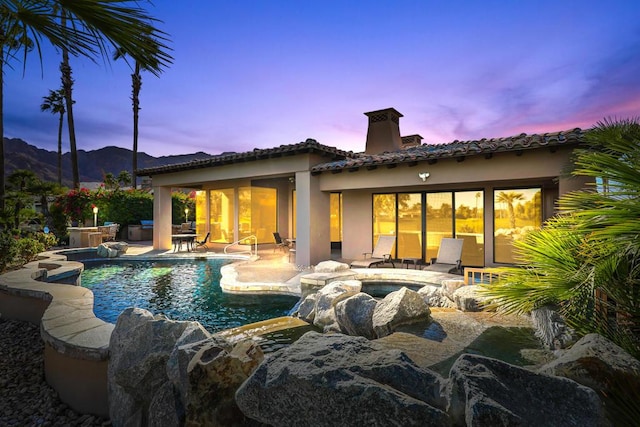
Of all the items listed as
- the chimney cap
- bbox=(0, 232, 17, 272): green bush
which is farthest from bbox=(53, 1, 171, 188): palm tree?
the chimney cap

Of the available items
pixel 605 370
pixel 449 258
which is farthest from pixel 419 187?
pixel 605 370

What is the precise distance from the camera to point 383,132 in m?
16.2

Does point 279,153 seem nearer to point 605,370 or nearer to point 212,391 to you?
point 212,391

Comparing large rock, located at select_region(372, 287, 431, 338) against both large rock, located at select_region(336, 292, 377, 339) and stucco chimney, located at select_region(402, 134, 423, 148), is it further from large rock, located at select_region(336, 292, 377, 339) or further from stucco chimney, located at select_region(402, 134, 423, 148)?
stucco chimney, located at select_region(402, 134, 423, 148)

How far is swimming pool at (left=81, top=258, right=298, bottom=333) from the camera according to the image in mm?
7031

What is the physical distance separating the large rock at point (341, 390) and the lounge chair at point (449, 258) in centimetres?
793

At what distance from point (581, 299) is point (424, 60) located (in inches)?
531

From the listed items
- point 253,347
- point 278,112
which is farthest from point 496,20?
point 278,112

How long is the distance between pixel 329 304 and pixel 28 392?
4.29m

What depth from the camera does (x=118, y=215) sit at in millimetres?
23531

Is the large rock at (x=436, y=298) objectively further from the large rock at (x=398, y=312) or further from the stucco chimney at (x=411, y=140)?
the stucco chimney at (x=411, y=140)

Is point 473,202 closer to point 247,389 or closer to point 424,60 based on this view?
point 424,60

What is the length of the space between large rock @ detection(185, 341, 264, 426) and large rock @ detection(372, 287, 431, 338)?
2767 mm

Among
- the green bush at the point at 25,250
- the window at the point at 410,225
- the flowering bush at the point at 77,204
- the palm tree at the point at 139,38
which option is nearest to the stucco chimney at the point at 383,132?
the window at the point at 410,225
